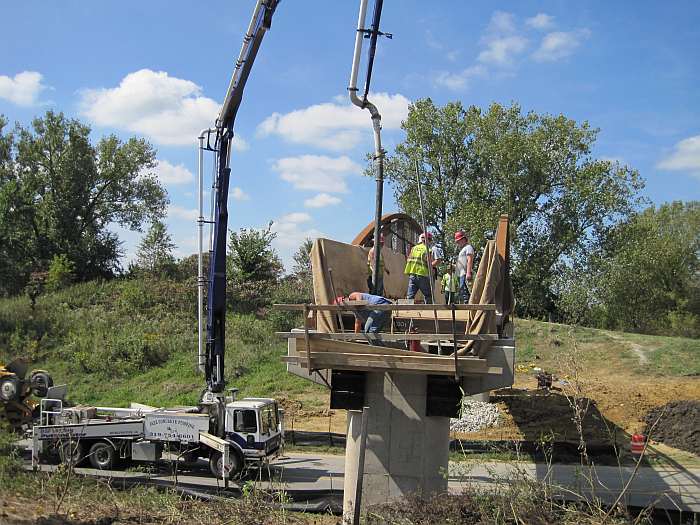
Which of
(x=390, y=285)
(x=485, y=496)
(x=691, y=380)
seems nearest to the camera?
(x=485, y=496)

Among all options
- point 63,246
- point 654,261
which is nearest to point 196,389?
point 63,246

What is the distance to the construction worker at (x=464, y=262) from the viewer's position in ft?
40.5

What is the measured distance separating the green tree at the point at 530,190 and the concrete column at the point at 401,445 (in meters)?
27.1

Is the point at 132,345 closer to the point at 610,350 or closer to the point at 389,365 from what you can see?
the point at 610,350

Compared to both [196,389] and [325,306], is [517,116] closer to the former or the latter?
[196,389]

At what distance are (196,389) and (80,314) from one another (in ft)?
39.0

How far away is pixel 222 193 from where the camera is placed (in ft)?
54.5

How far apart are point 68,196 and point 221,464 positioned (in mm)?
33519

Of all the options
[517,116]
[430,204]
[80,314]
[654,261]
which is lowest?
[80,314]

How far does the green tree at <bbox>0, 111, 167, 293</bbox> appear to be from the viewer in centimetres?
4266

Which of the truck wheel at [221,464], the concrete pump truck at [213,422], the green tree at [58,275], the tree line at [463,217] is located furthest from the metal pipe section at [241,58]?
the green tree at [58,275]

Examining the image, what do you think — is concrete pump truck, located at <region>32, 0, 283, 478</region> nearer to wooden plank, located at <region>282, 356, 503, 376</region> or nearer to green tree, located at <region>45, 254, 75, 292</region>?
wooden plank, located at <region>282, 356, 503, 376</region>

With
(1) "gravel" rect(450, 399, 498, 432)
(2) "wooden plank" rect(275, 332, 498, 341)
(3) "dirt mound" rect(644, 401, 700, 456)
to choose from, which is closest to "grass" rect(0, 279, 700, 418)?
(3) "dirt mound" rect(644, 401, 700, 456)

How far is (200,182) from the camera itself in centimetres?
1681
